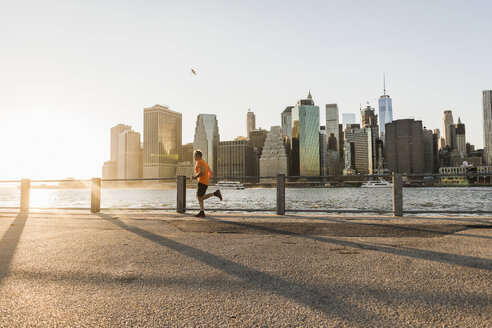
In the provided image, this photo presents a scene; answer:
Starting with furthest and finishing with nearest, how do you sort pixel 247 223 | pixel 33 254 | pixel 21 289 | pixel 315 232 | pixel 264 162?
pixel 264 162, pixel 247 223, pixel 315 232, pixel 33 254, pixel 21 289

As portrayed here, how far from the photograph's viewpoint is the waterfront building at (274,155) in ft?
594

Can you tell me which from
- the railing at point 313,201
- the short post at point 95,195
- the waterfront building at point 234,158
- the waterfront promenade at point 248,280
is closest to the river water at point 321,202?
the railing at point 313,201

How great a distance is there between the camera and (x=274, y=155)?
186 metres

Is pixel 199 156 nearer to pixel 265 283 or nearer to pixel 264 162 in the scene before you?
pixel 265 283

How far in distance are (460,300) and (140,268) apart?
120 inches

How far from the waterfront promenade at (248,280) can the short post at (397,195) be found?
10.1ft

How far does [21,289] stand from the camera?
291 cm

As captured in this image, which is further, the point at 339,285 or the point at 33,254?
the point at 33,254

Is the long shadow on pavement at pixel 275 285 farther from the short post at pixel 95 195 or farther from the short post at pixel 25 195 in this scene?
the short post at pixel 25 195

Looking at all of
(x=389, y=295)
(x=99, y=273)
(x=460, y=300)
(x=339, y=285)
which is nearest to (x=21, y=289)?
(x=99, y=273)

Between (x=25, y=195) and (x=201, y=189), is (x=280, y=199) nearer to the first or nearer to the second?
(x=201, y=189)

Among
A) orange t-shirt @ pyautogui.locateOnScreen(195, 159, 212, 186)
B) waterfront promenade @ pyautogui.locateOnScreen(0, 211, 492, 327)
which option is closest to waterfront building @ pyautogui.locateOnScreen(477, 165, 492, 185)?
waterfront promenade @ pyautogui.locateOnScreen(0, 211, 492, 327)

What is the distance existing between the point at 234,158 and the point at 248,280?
7001 inches

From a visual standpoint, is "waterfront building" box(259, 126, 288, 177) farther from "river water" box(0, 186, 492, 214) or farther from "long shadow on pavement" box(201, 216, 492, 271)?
"long shadow on pavement" box(201, 216, 492, 271)
